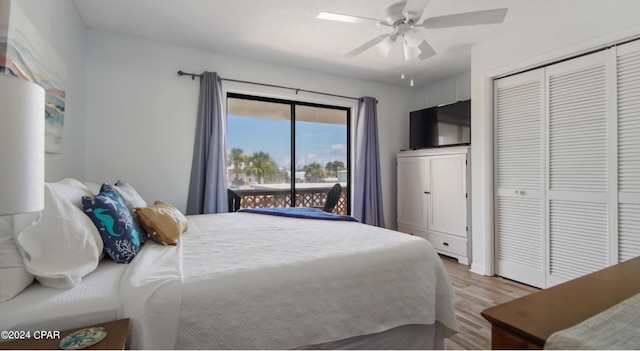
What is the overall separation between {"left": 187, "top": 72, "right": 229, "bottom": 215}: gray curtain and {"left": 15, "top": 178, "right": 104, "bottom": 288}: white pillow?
1956 mm

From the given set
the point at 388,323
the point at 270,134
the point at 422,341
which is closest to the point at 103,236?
the point at 388,323

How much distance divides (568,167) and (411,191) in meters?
1.97

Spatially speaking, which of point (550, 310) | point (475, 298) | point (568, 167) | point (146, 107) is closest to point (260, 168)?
point (146, 107)

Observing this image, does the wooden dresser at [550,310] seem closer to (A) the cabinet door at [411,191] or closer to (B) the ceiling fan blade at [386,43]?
(B) the ceiling fan blade at [386,43]

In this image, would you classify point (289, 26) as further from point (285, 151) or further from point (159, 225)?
point (159, 225)

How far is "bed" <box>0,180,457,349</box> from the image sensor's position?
3.36 feet

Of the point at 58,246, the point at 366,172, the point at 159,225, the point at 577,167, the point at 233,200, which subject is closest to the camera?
the point at 58,246

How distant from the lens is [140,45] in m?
3.03

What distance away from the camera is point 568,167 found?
257 centimetres

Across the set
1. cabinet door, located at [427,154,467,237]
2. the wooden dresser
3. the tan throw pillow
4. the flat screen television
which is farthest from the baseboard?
the tan throw pillow

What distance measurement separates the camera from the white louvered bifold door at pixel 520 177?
279 centimetres

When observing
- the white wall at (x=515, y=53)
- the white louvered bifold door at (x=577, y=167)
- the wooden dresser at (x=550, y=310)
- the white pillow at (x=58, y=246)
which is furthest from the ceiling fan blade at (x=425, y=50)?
the white pillow at (x=58, y=246)

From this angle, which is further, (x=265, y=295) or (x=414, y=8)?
(x=414, y=8)

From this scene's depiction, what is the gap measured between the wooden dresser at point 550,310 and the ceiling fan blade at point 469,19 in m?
1.62
